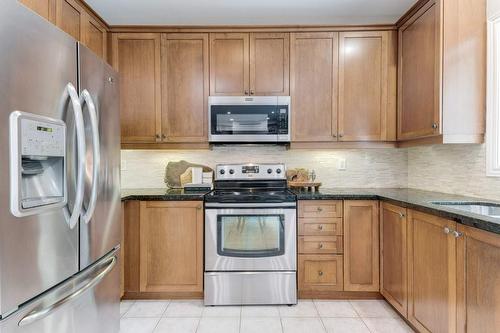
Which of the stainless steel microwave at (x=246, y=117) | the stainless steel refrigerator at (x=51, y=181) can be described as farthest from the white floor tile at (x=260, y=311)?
the stainless steel microwave at (x=246, y=117)

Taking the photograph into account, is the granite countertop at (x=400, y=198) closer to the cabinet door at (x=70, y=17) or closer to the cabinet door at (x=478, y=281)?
the cabinet door at (x=478, y=281)

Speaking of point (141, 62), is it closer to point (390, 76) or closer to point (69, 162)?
point (69, 162)

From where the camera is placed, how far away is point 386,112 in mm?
2699

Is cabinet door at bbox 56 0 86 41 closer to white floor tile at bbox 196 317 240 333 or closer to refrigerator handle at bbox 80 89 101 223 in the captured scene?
refrigerator handle at bbox 80 89 101 223

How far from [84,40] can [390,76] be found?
8.56ft

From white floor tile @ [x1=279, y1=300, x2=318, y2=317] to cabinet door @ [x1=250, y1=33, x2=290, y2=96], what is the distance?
1831 mm

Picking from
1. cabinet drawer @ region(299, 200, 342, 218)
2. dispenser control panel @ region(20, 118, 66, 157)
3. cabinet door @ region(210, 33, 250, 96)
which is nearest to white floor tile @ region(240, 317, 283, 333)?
cabinet drawer @ region(299, 200, 342, 218)

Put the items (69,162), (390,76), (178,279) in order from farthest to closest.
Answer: (390,76)
(178,279)
(69,162)

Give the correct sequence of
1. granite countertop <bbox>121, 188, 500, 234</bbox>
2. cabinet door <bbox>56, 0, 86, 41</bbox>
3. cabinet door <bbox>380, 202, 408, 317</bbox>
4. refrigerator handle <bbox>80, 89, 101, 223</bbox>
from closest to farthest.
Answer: refrigerator handle <bbox>80, 89, 101, 223</bbox>, granite countertop <bbox>121, 188, 500, 234</bbox>, cabinet door <bbox>56, 0, 86, 41</bbox>, cabinet door <bbox>380, 202, 408, 317</bbox>

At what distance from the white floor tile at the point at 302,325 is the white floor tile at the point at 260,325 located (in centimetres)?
5

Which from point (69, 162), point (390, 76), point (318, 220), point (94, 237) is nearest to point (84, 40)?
point (69, 162)

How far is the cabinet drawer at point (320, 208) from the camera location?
8.10 ft

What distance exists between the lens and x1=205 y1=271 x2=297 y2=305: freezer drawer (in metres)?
2.39

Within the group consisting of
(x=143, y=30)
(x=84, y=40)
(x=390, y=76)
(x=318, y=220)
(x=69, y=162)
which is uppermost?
(x=143, y=30)
